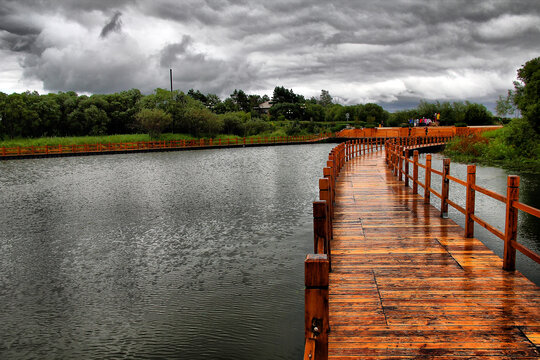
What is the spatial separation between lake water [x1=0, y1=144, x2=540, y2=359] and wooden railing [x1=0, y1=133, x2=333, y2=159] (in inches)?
1337

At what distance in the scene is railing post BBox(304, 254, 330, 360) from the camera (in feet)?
9.48

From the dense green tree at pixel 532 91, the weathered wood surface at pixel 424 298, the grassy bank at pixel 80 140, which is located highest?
the dense green tree at pixel 532 91

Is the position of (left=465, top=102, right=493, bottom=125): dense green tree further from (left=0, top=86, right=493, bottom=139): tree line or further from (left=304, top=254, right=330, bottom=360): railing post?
(left=304, top=254, right=330, bottom=360): railing post

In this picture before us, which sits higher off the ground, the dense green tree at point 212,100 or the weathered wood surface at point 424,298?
the dense green tree at point 212,100

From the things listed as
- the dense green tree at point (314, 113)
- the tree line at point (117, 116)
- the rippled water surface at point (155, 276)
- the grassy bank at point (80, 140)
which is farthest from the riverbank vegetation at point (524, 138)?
the dense green tree at point (314, 113)

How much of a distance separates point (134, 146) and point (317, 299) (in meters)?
56.2

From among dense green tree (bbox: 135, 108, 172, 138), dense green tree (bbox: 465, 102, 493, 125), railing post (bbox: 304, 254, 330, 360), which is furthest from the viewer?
dense green tree (bbox: 465, 102, 493, 125)

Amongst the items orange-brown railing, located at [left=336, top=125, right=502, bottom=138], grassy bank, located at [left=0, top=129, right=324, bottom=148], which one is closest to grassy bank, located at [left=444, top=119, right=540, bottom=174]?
orange-brown railing, located at [left=336, top=125, right=502, bottom=138]

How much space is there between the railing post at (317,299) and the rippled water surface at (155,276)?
142 inches

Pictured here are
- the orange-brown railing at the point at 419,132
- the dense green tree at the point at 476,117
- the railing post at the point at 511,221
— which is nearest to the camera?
the railing post at the point at 511,221

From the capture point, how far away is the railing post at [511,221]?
5703mm

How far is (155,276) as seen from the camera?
954cm

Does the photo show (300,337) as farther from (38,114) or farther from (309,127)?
(309,127)

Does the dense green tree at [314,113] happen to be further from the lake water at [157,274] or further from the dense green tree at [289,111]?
the lake water at [157,274]
